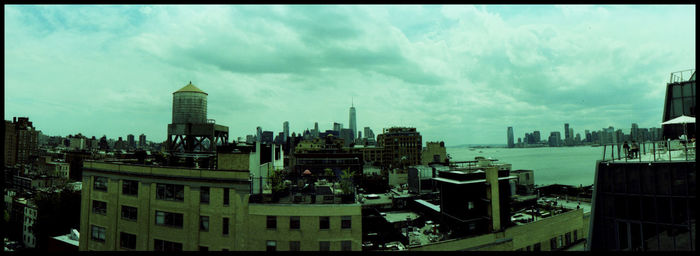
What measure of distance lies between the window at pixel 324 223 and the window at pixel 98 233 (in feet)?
38.3

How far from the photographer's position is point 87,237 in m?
16.4

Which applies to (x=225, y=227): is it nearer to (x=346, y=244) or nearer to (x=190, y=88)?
(x=346, y=244)

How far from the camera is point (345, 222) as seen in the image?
47.0 feet

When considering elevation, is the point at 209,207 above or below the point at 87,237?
above

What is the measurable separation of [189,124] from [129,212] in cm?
555

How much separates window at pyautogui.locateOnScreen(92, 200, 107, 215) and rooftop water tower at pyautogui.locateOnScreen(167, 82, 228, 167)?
403 cm

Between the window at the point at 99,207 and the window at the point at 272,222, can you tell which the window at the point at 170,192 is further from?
the window at the point at 272,222

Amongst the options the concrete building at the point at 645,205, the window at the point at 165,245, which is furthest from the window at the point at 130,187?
the concrete building at the point at 645,205

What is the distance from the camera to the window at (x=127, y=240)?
1541 cm

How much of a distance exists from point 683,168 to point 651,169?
60cm

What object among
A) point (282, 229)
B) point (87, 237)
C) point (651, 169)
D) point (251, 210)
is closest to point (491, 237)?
point (651, 169)

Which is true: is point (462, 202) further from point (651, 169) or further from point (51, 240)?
point (51, 240)

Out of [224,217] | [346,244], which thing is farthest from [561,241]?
[224,217]

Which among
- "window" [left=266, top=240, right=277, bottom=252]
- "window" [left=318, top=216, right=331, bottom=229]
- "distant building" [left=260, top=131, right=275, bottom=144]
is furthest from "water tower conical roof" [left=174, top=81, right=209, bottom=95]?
"distant building" [left=260, top=131, right=275, bottom=144]
